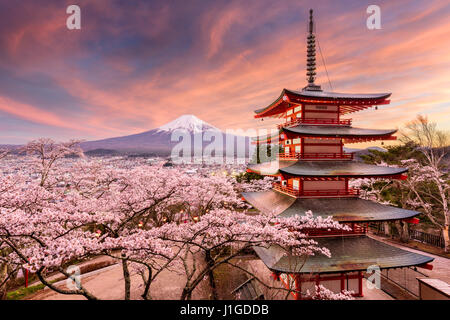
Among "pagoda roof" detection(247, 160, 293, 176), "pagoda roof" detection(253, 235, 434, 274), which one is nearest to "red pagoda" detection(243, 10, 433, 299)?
"pagoda roof" detection(253, 235, 434, 274)

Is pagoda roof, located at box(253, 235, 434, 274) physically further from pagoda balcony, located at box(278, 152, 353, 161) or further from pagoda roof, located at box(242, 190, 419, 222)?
pagoda balcony, located at box(278, 152, 353, 161)

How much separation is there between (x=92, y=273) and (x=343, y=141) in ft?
59.8

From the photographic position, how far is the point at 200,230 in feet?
25.0

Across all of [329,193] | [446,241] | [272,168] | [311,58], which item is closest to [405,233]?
[446,241]

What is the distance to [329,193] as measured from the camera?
10.4m

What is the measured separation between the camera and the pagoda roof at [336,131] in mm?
9928

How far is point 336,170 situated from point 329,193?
1.39m

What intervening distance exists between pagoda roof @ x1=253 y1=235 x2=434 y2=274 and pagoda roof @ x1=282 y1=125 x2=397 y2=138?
5146 millimetres

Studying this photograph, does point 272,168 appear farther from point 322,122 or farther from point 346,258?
point 346,258

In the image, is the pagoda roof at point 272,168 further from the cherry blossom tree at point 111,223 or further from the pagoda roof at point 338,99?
the pagoda roof at point 338,99

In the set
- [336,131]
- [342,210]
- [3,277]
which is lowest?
[3,277]
